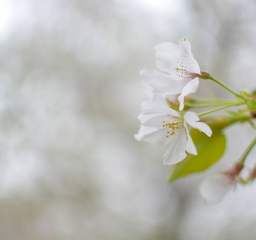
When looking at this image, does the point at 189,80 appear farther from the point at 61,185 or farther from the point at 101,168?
the point at 101,168

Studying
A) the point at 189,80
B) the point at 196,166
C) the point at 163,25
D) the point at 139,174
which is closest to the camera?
the point at 189,80

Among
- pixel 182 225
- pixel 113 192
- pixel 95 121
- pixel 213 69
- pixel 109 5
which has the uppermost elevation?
pixel 109 5

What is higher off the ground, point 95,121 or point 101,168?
point 95,121

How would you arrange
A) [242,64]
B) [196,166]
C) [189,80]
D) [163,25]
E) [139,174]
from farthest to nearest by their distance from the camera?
1. [139,174]
2. [163,25]
3. [242,64]
4. [196,166]
5. [189,80]

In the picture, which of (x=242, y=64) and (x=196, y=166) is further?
(x=242, y=64)

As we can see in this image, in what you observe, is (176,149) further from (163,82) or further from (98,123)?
(98,123)

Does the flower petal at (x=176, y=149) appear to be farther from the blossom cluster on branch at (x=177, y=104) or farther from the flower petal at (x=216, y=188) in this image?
the flower petal at (x=216, y=188)

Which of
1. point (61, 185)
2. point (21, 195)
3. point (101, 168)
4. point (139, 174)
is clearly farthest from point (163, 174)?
point (21, 195)
